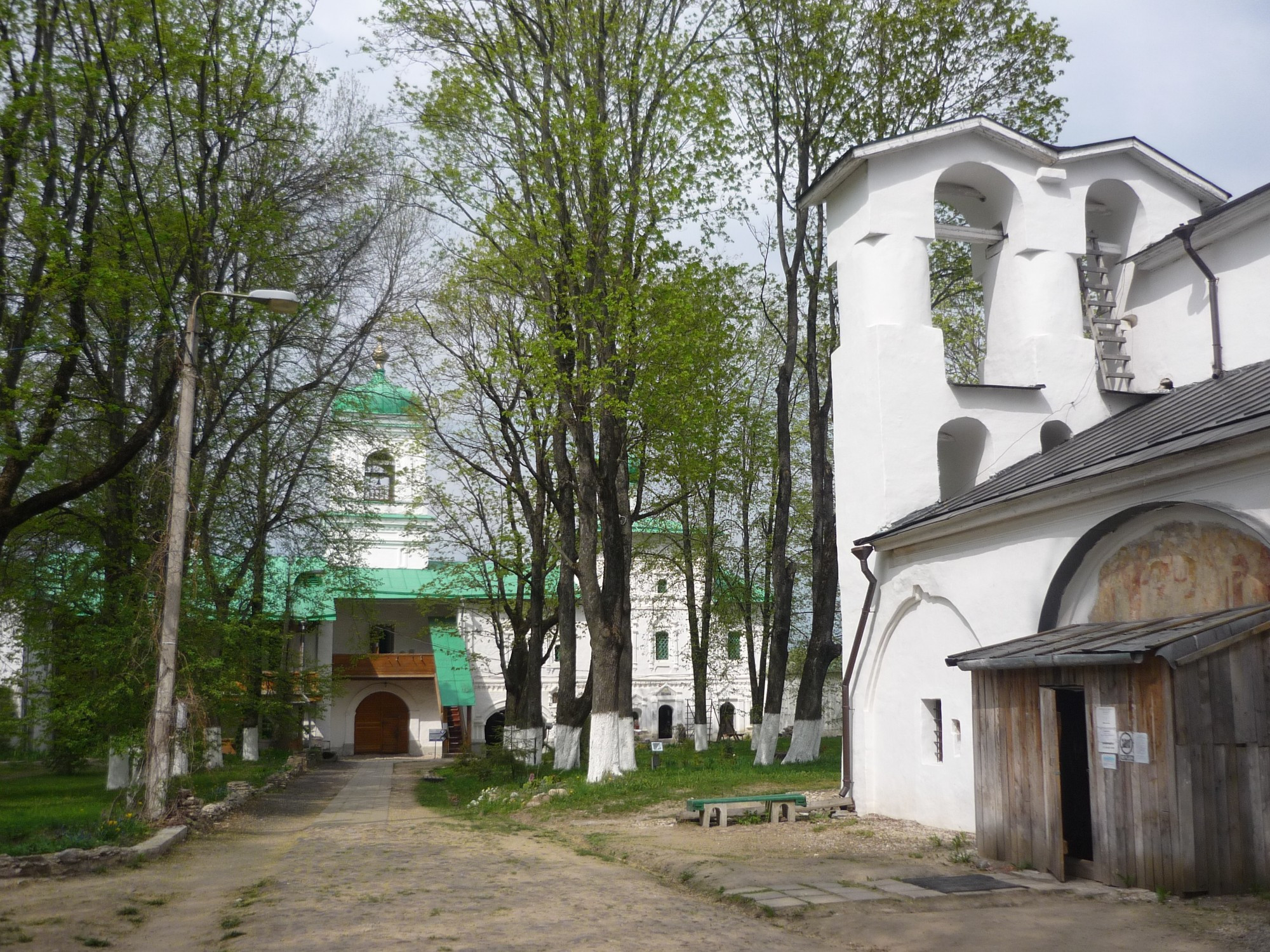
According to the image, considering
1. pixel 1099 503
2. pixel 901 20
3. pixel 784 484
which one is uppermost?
pixel 901 20

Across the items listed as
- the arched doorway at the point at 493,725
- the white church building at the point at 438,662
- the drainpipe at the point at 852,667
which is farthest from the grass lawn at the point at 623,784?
the arched doorway at the point at 493,725

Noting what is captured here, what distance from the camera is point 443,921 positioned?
815 cm

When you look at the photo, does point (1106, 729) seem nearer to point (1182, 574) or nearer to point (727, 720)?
point (1182, 574)

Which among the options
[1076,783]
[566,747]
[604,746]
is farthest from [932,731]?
[566,747]

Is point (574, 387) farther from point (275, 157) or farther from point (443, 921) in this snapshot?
point (443, 921)

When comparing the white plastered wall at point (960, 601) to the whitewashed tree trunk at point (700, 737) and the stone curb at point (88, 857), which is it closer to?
the stone curb at point (88, 857)

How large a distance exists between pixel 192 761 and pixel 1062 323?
14.7 m

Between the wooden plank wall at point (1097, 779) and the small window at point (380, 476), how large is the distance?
22064mm

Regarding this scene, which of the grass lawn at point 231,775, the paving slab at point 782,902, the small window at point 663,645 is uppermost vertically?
the small window at point 663,645

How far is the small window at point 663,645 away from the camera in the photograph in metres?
45.3

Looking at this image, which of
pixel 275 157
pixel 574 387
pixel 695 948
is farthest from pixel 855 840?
pixel 275 157

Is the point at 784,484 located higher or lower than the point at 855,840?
higher

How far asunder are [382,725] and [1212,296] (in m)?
37.3

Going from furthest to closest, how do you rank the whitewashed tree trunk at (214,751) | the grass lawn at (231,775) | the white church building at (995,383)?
the whitewashed tree trunk at (214,751) → the grass lawn at (231,775) → the white church building at (995,383)
